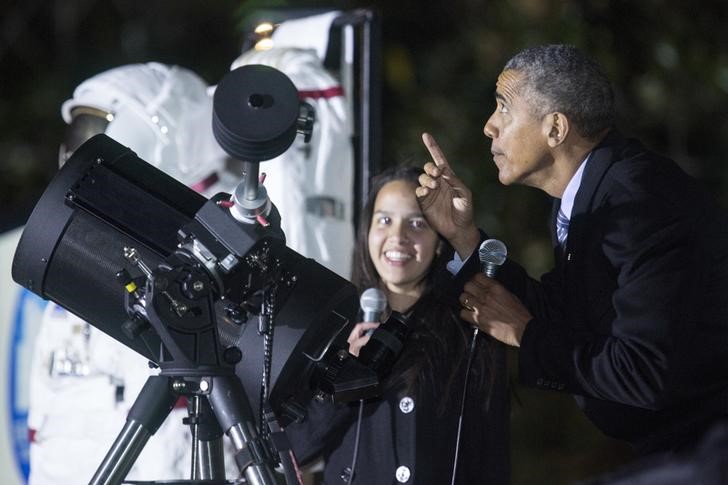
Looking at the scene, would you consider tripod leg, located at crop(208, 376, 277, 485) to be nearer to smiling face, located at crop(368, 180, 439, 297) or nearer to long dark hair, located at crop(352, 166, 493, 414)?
long dark hair, located at crop(352, 166, 493, 414)

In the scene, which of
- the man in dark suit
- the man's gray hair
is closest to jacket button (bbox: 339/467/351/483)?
the man in dark suit

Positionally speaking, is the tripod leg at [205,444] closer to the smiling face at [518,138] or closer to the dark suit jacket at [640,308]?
the dark suit jacket at [640,308]

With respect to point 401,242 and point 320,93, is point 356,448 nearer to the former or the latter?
point 401,242

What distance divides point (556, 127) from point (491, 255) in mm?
363

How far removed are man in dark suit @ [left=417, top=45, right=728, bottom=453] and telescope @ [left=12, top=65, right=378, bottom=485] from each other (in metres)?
0.47

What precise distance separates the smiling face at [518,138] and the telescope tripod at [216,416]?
0.99 metres

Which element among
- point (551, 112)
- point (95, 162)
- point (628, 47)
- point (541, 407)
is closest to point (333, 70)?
point (551, 112)

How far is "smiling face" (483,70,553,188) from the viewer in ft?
10.4

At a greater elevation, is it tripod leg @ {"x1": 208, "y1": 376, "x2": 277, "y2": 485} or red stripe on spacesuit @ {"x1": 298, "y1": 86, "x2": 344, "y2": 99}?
red stripe on spacesuit @ {"x1": 298, "y1": 86, "x2": 344, "y2": 99}

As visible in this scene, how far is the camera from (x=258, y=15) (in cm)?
522

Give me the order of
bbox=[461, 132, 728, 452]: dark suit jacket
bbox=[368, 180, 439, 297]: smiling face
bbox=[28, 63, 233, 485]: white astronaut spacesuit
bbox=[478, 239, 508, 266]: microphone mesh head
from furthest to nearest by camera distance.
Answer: bbox=[28, 63, 233, 485]: white astronaut spacesuit < bbox=[368, 180, 439, 297]: smiling face < bbox=[478, 239, 508, 266]: microphone mesh head < bbox=[461, 132, 728, 452]: dark suit jacket

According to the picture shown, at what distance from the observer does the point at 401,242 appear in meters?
3.81

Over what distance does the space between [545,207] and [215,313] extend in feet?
18.4

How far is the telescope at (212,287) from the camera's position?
8.24 feet
